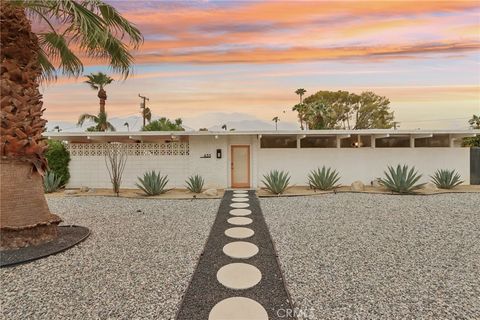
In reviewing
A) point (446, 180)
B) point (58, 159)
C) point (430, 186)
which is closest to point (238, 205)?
point (430, 186)

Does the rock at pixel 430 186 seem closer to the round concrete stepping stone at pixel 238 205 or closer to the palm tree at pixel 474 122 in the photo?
the round concrete stepping stone at pixel 238 205

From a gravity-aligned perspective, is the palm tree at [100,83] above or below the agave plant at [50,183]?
above

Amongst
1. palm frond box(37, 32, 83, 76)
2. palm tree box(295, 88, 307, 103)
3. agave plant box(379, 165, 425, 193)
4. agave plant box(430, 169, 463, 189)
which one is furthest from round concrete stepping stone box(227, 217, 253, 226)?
palm tree box(295, 88, 307, 103)

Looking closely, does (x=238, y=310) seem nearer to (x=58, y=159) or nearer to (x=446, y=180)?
(x=446, y=180)

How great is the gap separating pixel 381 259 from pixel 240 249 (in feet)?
6.93

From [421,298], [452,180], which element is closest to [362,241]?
[421,298]

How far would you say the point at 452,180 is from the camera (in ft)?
31.4

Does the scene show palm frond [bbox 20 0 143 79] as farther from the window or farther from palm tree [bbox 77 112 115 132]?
palm tree [bbox 77 112 115 132]

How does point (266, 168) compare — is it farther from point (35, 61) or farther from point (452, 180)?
point (35, 61)

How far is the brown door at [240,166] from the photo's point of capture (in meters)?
10.7

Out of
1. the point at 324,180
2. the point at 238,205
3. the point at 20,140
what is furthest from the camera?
the point at 324,180

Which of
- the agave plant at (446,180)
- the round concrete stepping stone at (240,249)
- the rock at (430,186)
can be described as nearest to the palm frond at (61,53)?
the round concrete stepping stone at (240,249)

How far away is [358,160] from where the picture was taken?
10.8 metres

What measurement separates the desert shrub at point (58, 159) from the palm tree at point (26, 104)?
24.6ft
